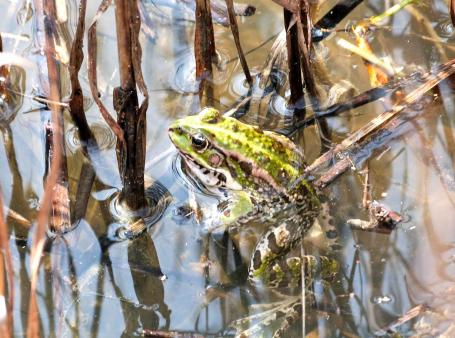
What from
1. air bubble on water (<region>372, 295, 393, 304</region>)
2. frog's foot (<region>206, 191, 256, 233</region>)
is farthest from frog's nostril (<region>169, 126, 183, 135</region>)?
air bubble on water (<region>372, 295, 393, 304</region>)

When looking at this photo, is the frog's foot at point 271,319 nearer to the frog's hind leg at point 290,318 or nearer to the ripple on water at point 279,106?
the frog's hind leg at point 290,318

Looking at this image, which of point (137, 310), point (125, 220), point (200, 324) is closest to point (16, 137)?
point (125, 220)

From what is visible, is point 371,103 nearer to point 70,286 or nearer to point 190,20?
point 190,20

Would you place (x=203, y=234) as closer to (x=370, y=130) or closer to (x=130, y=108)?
(x=130, y=108)

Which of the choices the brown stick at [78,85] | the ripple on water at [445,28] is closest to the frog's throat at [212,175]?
the brown stick at [78,85]

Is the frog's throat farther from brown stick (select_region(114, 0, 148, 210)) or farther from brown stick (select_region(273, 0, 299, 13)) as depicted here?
brown stick (select_region(273, 0, 299, 13))

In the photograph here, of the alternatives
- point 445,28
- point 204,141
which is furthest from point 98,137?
point 445,28
